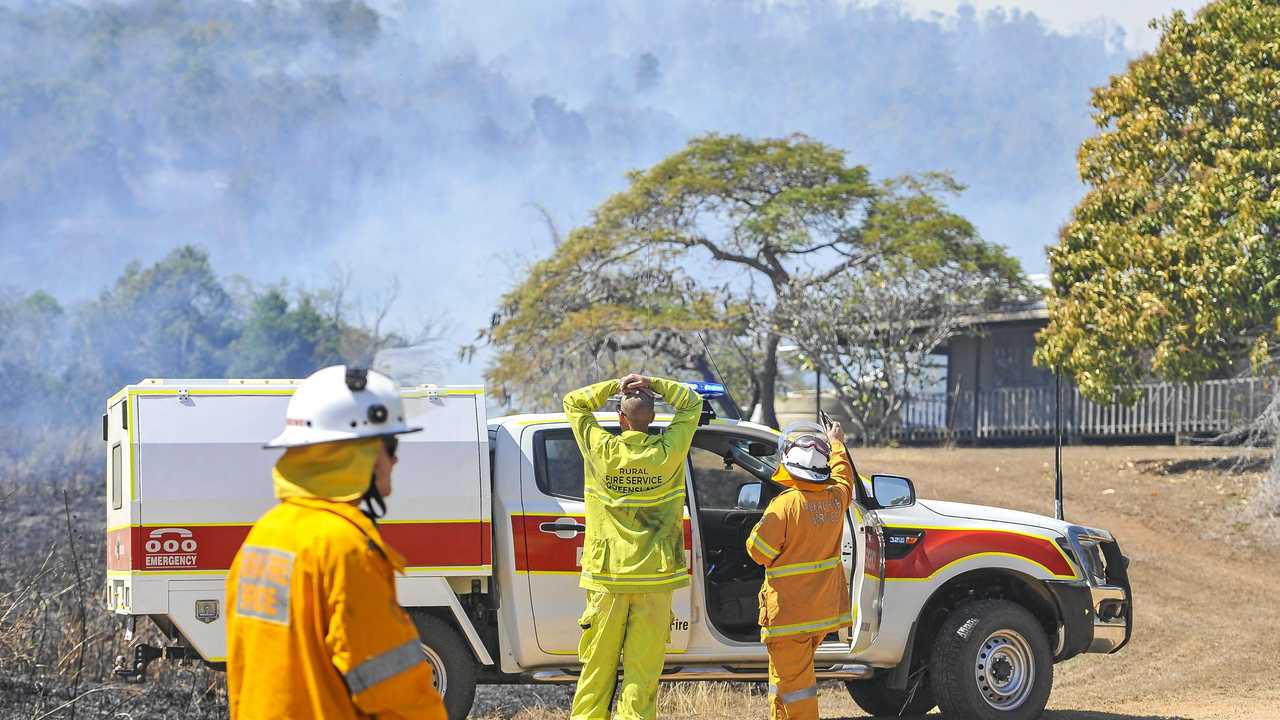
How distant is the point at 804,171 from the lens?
30188mm

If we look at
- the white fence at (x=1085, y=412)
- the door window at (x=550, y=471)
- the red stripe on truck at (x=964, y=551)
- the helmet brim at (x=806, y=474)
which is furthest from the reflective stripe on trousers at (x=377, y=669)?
the white fence at (x=1085, y=412)

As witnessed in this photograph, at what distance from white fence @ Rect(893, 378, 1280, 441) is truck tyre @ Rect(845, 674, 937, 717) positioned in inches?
501

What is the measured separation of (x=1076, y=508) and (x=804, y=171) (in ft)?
40.6

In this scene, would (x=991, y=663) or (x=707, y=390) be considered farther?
(x=991, y=663)

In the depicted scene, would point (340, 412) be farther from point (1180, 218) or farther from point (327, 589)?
point (1180, 218)

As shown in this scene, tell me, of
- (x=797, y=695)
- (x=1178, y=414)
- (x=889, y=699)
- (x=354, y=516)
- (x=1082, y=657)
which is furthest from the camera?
(x=1178, y=414)

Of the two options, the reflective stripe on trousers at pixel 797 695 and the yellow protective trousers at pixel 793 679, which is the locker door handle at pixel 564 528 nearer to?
the yellow protective trousers at pixel 793 679

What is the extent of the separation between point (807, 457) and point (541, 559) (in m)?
1.71

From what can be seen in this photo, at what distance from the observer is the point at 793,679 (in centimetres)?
725

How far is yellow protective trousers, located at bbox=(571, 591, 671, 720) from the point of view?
7.17 metres

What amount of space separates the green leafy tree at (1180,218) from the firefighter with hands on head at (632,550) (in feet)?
45.8

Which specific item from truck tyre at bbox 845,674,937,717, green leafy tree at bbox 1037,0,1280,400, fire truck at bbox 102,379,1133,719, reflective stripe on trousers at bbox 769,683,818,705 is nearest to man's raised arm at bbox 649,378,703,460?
fire truck at bbox 102,379,1133,719

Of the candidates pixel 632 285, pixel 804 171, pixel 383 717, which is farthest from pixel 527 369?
pixel 383 717

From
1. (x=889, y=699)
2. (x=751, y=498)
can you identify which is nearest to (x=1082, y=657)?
(x=889, y=699)
